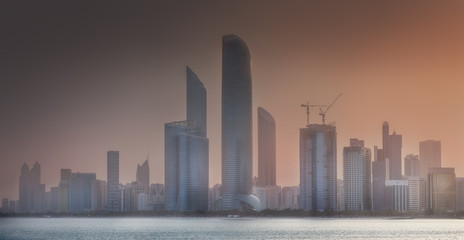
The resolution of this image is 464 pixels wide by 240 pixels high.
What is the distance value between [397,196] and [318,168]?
22.1m

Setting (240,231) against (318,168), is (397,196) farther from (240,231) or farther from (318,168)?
(240,231)

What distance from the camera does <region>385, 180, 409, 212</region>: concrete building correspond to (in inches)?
7712

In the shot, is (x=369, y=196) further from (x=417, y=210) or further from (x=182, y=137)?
(x=182, y=137)

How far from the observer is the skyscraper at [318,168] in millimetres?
185625

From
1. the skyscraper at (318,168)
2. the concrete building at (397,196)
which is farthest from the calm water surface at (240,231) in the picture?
the concrete building at (397,196)

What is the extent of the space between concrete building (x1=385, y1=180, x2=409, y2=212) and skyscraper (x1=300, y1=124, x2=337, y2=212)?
53.0 ft

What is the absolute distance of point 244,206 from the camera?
197250 millimetres

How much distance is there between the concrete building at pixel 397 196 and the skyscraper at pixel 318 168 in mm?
16156

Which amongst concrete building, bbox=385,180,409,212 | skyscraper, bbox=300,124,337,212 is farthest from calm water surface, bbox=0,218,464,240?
concrete building, bbox=385,180,409,212

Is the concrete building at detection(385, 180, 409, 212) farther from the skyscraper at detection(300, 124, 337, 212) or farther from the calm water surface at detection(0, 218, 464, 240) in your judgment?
the calm water surface at detection(0, 218, 464, 240)

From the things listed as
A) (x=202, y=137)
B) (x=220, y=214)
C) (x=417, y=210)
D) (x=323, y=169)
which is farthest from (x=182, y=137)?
(x=417, y=210)

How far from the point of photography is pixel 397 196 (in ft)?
645

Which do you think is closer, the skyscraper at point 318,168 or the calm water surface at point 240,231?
the calm water surface at point 240,231

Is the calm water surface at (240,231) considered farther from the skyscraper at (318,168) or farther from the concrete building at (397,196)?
the concrete building at (397,196)
